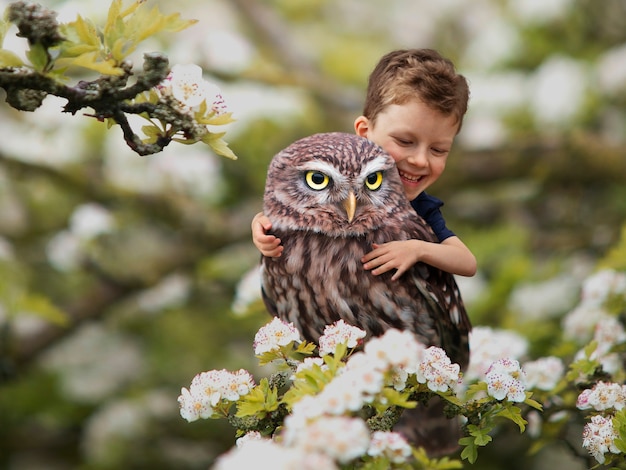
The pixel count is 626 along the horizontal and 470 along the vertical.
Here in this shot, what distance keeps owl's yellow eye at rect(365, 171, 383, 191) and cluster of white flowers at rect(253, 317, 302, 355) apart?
323mm

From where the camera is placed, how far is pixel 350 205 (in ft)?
4.48

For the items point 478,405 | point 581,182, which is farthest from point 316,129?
point 478,405

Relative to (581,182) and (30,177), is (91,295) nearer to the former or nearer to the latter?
(30,177)

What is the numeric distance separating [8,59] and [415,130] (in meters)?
0.75

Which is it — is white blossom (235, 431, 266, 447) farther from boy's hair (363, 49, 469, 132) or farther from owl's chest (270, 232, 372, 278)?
boy's hair (363, 49, 469, 132)

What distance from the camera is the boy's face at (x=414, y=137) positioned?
149cm

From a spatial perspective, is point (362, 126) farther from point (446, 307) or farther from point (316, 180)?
point (446, 307)

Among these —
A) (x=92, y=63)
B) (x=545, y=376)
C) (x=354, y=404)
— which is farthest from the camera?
(x=545, y=376)

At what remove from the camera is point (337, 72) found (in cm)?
514

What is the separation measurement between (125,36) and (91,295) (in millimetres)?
2157

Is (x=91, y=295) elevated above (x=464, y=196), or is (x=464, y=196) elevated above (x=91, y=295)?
(x=464, y=196)

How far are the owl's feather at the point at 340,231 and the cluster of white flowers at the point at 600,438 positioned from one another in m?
0.38

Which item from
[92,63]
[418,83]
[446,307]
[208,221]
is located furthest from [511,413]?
[208,221]

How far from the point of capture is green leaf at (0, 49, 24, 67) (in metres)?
1.12
